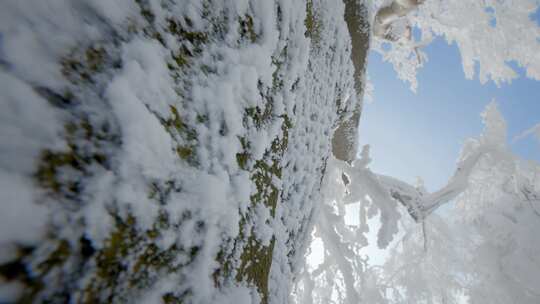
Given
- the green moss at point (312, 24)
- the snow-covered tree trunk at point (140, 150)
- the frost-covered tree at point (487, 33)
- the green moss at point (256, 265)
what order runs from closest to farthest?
the snow-covered tree trunk at point (140, 150), the green moss at point (256, 265), the green moss at point (312, 24), the frost-covered tree at point (487, 33)

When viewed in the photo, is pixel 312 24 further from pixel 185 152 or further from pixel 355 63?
pixel 355 63

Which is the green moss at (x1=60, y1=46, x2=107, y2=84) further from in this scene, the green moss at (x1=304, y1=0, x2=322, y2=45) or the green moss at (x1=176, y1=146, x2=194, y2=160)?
the green moss at (x1=304, y1=0, x2=322, y2=45)

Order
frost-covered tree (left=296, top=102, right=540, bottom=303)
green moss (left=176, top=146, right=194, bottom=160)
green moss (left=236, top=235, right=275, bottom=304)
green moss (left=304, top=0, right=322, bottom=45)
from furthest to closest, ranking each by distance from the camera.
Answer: frost-covered tree (left=296, top=102, right=540, bottom=303) → green moss (left=304, top=0, right=322, bottom=45) → green moss (left=236, top=235, right=275, bottom=304) → green moss (left=176, top=146, right=194, bottom=160)

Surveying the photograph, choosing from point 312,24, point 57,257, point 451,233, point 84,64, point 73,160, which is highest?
point 451,233

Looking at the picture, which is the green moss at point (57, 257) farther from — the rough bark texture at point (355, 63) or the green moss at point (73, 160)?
the rough bark texture at point (355, 63)

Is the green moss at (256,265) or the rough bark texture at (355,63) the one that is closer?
the green moss at (256,265)

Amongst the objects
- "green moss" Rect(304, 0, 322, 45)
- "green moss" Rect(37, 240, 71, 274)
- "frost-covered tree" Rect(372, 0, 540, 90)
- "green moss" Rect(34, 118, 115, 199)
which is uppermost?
"frost-covered tree" Rect(372, 0, 540, 90)

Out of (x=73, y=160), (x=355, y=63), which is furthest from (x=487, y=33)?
(x=73, y=160)

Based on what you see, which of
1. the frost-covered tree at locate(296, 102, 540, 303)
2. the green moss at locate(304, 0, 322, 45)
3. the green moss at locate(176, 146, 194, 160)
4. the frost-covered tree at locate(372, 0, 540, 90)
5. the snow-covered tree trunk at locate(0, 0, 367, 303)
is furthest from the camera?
the frost-covered tree at locate(372, 0, 540, 90)

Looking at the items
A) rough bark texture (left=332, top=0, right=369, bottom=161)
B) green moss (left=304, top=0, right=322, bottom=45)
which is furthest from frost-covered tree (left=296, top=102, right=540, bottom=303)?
green moss (left=304, top=0, right=322, bottom=45)

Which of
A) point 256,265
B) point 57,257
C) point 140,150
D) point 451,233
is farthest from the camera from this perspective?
point 451,233

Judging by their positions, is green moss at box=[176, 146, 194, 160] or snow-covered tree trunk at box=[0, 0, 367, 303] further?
green moss at box=[176, 146, 194, 160]

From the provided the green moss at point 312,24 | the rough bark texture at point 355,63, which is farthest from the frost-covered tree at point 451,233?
the green moss at point 312,24

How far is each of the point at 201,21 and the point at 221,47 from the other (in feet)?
0.24
